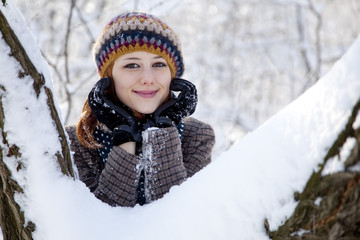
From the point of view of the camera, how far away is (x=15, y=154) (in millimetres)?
870

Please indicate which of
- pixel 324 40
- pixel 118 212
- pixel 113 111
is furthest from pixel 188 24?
pixel 118 212

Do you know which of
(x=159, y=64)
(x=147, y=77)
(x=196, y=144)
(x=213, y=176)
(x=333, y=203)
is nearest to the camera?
(x=333, y=203)

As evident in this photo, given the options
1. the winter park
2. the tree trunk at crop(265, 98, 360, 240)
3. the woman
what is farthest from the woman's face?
the tree trunk at crop(265, 98, 360, 240)

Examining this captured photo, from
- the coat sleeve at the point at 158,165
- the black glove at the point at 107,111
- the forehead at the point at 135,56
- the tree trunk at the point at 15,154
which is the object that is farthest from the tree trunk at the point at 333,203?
the forehead at the point at 135,56

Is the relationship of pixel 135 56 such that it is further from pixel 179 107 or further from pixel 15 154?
pixel 15 154

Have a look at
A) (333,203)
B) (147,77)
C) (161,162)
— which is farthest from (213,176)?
(147,77)

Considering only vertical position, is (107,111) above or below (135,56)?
below

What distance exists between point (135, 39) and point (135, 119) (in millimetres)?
431

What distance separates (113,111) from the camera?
6.07 ft

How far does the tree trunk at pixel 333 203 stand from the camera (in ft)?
1.96

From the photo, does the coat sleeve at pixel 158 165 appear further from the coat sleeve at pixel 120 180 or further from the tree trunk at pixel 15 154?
the tree trunk at pixel 15 154

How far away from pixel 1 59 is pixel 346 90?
2.54 feet

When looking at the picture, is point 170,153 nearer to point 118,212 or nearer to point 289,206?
point 118,212

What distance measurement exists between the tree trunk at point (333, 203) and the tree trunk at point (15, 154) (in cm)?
62
